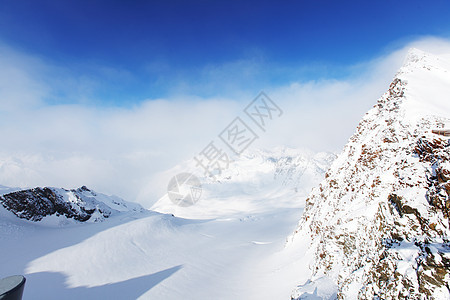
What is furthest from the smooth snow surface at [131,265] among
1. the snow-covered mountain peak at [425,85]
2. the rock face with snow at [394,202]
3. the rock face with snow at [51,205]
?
the snow-covered mountain peak at [425,85]

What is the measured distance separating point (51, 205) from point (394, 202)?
37.8 meters

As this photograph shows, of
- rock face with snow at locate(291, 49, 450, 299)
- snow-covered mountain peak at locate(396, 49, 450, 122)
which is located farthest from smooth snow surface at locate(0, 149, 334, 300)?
snow-covered mountain peak at locate(396, 49, 450, 122)

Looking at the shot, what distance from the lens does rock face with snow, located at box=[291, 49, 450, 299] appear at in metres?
7.45

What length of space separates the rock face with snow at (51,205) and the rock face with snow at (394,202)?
31894mm

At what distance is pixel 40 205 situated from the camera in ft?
93.1

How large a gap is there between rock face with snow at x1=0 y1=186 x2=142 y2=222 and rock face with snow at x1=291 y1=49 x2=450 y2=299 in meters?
31.9

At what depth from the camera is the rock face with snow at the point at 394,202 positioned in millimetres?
7445

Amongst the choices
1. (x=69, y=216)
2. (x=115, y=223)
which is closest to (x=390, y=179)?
(x=115, y=223)

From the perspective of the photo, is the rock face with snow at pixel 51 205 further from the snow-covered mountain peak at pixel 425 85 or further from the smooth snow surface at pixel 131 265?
the snow-covered mountain peak at pixel 425 85

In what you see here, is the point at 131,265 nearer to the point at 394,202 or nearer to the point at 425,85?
the point at 394,202

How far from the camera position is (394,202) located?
9.03 m

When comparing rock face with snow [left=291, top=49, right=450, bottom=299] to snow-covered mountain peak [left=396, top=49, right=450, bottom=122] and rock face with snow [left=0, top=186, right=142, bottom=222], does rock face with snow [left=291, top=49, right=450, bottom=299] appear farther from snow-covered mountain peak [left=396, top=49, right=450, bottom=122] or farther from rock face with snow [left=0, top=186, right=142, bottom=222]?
rock face with snow [left=0, top=186, right=142, bottom=222]

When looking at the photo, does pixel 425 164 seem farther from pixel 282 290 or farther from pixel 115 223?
pixel 115 223

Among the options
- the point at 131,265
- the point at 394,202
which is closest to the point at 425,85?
the point at 394,202
